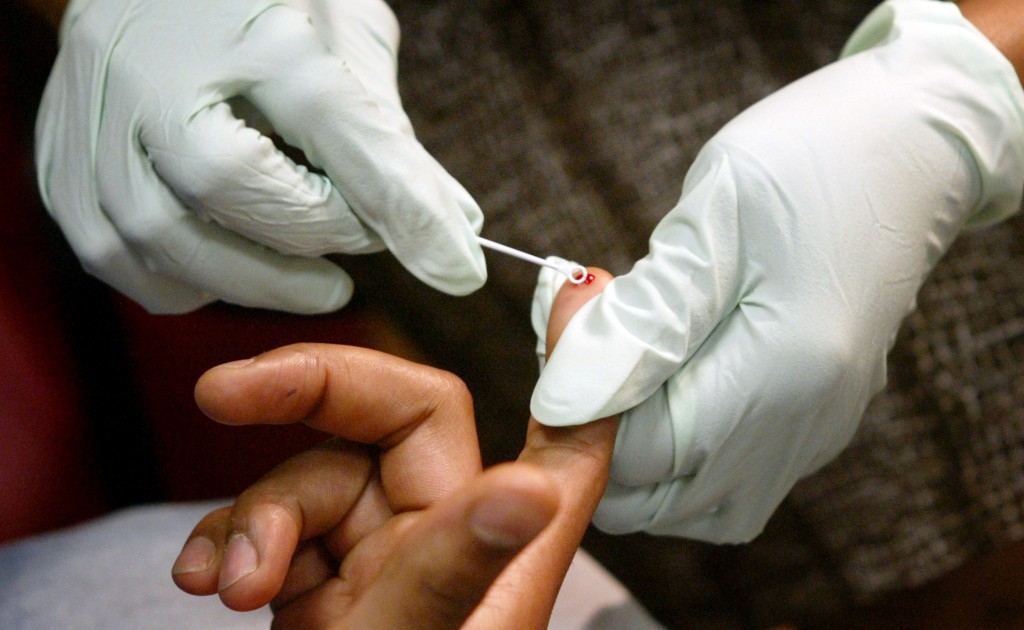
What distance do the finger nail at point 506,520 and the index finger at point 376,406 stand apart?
22 cm

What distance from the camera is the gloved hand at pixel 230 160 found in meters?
0.58

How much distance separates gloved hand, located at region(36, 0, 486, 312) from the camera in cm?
58

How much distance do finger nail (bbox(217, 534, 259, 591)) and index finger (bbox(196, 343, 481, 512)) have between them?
82 millimetres

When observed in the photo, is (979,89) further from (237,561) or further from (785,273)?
(237,561)

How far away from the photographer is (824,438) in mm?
633

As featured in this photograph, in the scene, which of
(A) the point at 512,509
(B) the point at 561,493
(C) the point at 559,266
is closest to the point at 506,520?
(A) the point at 512,509

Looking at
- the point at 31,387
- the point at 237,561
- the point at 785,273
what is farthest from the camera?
the point at 31,387

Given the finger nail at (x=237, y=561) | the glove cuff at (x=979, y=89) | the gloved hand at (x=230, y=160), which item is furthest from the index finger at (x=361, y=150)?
the glove cuff at (x=979, y=89)

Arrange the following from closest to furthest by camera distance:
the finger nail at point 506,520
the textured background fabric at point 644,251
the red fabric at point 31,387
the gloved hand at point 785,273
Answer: the finger nail at point 506,520 < the gloved hand at point 785,273 < the red fabric at point 31,387 < the textured background fabric at point 644,251

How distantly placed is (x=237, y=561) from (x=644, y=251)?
0.55 meters

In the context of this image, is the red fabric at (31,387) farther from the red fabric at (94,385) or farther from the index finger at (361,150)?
the index finger at (361,150)

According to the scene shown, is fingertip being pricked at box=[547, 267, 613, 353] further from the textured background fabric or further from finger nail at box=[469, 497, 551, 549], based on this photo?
finger nail at box=[469, 497, 551, 549]

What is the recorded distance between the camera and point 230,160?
0.56 meters

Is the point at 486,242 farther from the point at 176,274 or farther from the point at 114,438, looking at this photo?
the point at 114,438
